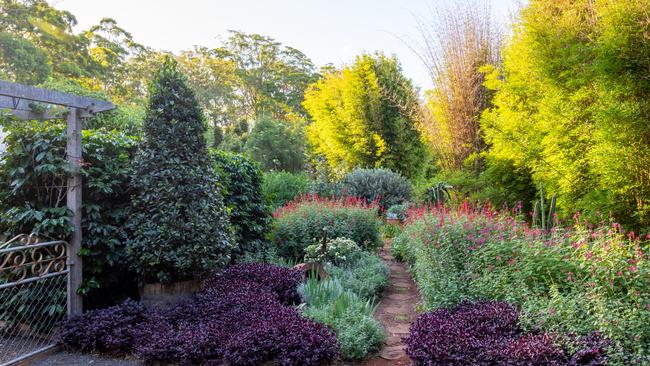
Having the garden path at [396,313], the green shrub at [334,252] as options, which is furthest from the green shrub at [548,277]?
the green shrub at [334,252]

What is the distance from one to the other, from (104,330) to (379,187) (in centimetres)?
729

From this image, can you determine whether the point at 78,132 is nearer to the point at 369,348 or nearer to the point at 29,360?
the point at 29,360

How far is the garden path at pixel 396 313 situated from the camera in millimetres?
3164

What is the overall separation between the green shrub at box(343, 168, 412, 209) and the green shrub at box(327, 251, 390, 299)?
4.47m

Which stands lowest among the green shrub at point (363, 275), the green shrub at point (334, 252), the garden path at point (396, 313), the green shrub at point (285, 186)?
the garden path at point (396, 313)

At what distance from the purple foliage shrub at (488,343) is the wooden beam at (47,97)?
3.21m

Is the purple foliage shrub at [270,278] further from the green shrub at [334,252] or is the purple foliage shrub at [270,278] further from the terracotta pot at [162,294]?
the green shrub at [334,252]

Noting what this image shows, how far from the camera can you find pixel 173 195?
3.82m

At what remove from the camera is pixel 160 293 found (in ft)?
13.0

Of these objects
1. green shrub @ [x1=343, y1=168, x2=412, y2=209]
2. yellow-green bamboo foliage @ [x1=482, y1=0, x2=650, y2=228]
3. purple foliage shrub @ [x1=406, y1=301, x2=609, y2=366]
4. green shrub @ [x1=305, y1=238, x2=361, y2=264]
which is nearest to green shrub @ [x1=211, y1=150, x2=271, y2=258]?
green shrub @ [x1=305, y1=238, x2=361, y2=264]

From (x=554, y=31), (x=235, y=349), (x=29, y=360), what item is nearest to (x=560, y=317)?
(x=235, y=349)

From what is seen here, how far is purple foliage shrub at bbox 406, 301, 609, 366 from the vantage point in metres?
Answer: 2.54

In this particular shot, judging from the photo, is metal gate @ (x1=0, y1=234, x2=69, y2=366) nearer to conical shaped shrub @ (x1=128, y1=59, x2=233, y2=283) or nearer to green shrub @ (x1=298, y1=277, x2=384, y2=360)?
conical shaped shrub @ (x1=128, y1=59, x2=233, y2=283)

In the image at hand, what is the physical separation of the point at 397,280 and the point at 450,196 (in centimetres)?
325
